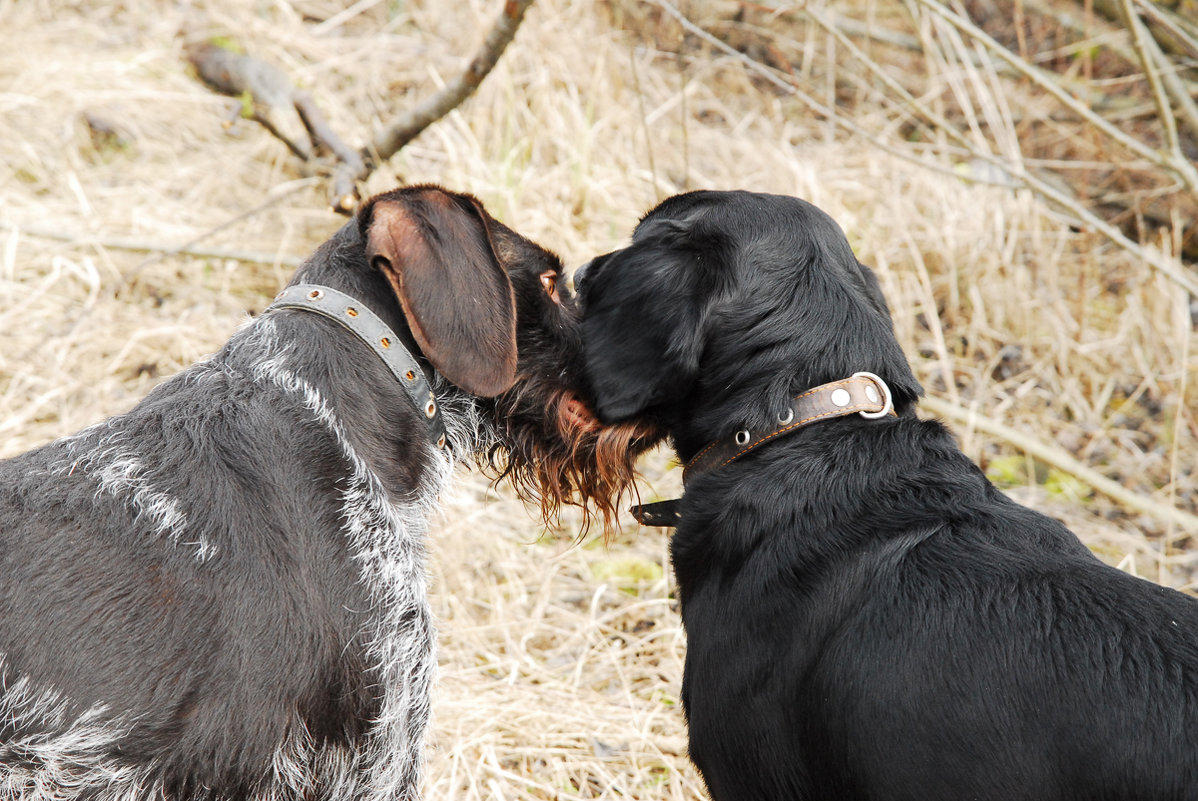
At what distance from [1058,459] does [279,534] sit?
3.80m

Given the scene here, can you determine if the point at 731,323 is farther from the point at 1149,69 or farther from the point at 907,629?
the point at 1149,69

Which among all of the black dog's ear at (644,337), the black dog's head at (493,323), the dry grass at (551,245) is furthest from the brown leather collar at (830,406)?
the dry grass at (551,245)

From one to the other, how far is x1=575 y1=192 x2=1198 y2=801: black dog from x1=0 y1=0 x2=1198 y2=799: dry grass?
48.0 inches

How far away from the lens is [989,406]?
5.68m

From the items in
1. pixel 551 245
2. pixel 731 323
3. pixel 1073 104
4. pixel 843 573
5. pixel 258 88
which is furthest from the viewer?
pixel 258 88

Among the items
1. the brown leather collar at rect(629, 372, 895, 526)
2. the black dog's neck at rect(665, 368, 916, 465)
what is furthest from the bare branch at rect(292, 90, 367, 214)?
the brown leather collar at rect(629, 372, 895, 526)

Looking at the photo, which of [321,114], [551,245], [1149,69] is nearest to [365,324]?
[551,245]

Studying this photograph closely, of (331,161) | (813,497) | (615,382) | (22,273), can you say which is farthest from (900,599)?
(22,273)

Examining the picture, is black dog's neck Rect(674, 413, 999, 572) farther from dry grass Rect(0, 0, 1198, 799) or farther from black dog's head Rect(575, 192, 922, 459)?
dry grass Rect(0, 0, 1198, 799)

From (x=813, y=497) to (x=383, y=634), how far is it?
1.06 m

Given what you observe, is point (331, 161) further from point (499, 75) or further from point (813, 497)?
point (813, 497)

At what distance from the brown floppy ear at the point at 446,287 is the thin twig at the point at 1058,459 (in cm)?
291

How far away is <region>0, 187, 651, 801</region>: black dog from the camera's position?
90.6 inches

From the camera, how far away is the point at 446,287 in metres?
2.75
